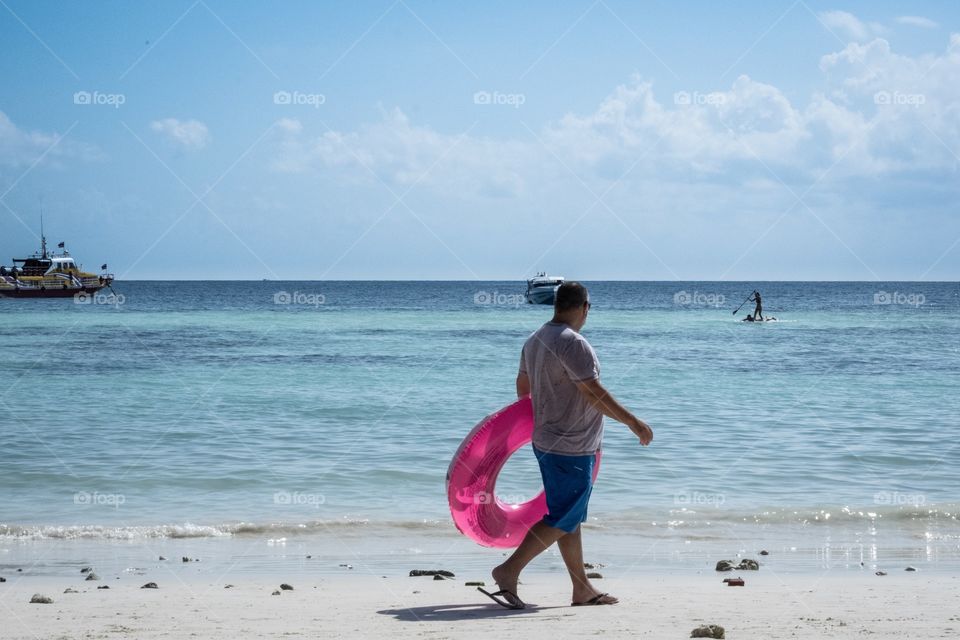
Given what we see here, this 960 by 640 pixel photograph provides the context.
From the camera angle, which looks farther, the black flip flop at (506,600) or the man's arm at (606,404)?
the black flip flop at (506,600)

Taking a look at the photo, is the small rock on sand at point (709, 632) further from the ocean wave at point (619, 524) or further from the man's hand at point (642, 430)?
the ocean wave at point (619, 524)

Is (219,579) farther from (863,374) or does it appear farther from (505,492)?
(863,374)

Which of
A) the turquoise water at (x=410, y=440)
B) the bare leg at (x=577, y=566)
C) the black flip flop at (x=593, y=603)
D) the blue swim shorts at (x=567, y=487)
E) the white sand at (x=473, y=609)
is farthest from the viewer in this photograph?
the turquoise water at (x=410, y=440)

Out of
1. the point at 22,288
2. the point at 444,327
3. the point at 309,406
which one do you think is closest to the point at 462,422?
the point at 309,406

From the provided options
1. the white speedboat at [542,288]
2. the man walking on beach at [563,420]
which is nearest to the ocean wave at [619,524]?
the man walking on beach at [563,420]

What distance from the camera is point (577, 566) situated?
502cm

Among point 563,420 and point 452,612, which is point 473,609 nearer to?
point 452,612

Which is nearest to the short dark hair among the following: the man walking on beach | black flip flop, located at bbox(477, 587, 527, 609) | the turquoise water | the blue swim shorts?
the man walking on beach

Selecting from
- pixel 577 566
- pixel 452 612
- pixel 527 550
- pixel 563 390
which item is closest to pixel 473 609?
pixel 452 612

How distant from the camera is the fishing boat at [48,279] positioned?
213ft

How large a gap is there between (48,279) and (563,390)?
6686 cm

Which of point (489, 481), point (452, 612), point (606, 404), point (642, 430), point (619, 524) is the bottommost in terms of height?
point (452, 612)

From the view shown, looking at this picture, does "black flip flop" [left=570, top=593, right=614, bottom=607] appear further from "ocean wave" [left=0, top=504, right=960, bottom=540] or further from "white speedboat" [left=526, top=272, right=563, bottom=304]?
"white speedboat" [left=526, top=272, right=563, bottom=304]

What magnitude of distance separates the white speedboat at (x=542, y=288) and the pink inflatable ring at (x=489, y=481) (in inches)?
2071
